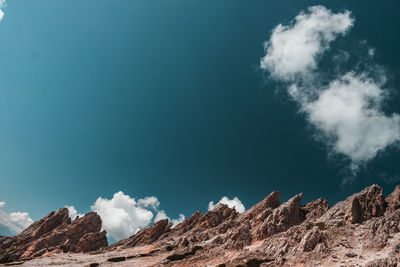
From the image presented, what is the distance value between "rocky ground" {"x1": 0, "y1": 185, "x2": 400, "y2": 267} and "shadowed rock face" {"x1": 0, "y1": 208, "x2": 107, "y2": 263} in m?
0.39

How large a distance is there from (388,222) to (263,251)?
34.0 metres

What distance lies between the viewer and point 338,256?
164 feet

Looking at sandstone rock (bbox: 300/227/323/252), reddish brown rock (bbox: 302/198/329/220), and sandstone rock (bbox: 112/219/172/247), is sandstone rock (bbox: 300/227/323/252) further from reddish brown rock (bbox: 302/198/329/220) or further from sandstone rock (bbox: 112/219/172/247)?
sandstone rock (bbox: 112/219/172/247)

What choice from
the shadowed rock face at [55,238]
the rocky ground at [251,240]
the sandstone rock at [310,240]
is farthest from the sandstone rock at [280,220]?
the shadowed rock face at [55,238]

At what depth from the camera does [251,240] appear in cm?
7594

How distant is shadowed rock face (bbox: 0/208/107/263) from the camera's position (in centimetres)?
10588

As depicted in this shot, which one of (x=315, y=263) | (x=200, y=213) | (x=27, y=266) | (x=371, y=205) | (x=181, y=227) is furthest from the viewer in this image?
(x=200, y=213)

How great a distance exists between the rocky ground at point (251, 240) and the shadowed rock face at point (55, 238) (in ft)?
1.29

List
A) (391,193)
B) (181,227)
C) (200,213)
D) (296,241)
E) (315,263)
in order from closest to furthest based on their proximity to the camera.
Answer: (315,263), (296,241), (391,193), (181,227), (200,213)

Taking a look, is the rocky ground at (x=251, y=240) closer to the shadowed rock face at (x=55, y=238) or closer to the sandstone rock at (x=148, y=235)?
the sandstone rock at (x=148, y=235)

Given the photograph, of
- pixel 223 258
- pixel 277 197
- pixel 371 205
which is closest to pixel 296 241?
pixel 223 258

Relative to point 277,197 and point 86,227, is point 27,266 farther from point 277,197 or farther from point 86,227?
point 277,197

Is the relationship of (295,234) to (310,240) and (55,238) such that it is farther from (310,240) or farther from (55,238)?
(55,238)

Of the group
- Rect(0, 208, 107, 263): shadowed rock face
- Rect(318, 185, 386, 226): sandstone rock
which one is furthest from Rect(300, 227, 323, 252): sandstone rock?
Rect(0, 208, 107, 263): shadowed rock face
